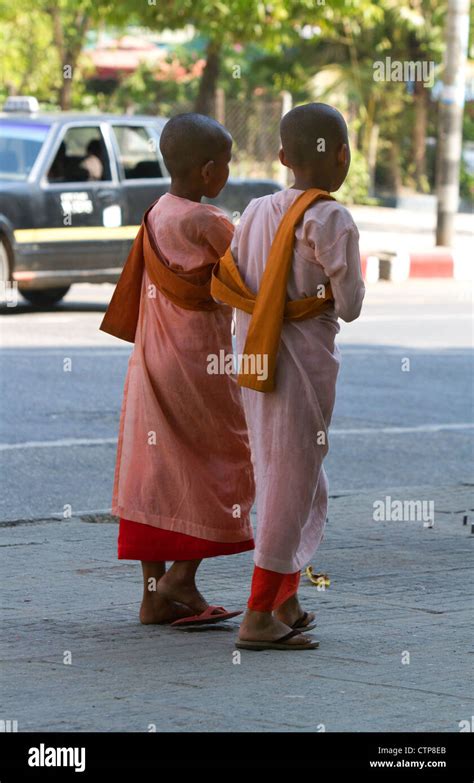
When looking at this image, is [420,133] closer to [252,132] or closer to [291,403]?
[252,132]

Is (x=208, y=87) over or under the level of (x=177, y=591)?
over

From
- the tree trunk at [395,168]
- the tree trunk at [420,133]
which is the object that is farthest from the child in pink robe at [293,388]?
the tree trunk at [395,168]

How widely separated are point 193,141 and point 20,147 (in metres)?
10.6

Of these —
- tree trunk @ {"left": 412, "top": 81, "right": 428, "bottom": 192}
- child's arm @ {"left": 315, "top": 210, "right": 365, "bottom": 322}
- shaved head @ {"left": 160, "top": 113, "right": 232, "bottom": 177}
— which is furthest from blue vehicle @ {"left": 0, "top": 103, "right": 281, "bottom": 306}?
tree trunk @ {"left": 412, "top": 81, "right": 428, "bottom": 192}

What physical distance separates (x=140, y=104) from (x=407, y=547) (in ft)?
101

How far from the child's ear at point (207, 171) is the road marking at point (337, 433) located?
12.5 feet

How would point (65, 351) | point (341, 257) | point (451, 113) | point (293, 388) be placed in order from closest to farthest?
point (341, 257)
point (293, 388)
point (65, 351)
point (451, 113)

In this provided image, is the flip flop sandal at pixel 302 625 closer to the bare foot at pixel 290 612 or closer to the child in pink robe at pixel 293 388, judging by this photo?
→ the bare foot at pixel 290 612

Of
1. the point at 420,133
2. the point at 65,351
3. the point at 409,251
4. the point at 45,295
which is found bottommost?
the point at 409,251

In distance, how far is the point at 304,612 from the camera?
18.0 ft

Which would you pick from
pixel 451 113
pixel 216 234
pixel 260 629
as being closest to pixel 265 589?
pixel 260 629

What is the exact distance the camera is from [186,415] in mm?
5461
